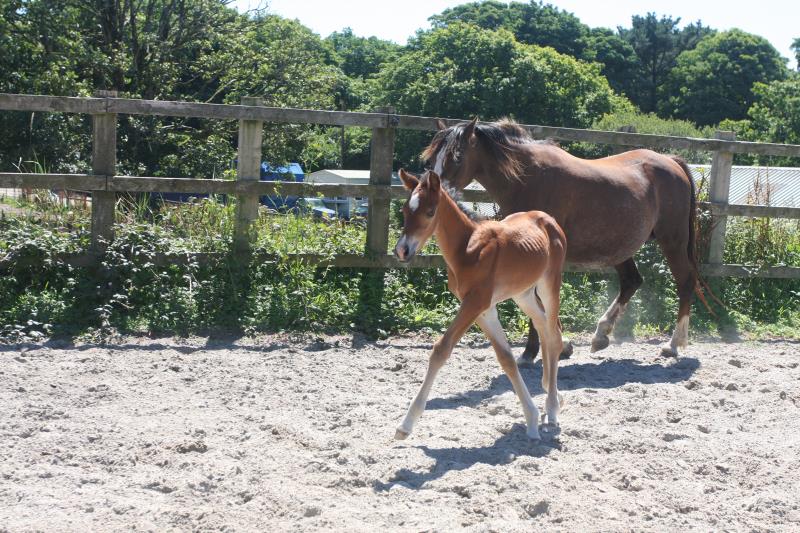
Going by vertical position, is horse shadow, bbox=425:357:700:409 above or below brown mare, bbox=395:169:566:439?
below

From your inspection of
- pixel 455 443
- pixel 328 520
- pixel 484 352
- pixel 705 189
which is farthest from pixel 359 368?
pixel 705 189

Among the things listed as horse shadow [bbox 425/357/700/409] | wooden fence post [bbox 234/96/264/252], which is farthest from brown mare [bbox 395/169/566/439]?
wooden fence post [bbox 234/96/264/252]

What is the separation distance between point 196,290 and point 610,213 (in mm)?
3676

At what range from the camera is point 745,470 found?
4453mm

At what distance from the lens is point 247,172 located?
24.8 feet

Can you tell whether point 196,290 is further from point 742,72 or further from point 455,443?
point 742,72

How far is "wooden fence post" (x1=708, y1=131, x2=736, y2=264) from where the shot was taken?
8.82 meters

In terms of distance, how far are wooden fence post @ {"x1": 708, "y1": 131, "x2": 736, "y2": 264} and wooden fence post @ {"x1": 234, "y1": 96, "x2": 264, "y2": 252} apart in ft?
15.7

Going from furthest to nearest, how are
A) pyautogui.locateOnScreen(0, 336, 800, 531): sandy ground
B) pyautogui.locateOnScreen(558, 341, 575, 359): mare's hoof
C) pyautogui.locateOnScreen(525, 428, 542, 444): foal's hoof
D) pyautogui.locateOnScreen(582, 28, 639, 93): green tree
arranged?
pyautogui.locateOnScreen(582, 28, 639, 93): green tree
pyautogui.locateOnScreen(558, 341, 575, 359): mare's hoof
pyautogui.locateOnScreen(525, 428, 542, 444): foal's hoof
pyautogui.locateOnScreen(0, 336, 800, 531): sandy ground

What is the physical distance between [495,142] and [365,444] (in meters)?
3.11

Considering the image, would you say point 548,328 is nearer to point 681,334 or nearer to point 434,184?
point 434,184

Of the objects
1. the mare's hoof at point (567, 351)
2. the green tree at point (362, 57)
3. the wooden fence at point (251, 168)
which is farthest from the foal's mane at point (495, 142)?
the green tree at point (362, 57)

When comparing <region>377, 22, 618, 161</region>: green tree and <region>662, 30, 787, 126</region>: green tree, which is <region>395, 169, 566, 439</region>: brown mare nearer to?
<region>377, 22, 618, 161</region>: green tree

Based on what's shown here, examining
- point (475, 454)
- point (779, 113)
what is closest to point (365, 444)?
→ point (475, 454)
